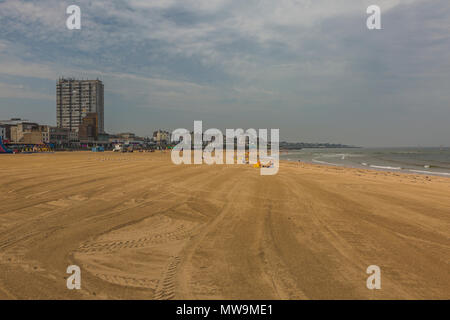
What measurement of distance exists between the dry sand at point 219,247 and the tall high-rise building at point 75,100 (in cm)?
16090

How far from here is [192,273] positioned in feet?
12.4

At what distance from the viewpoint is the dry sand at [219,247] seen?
3404 millimetres

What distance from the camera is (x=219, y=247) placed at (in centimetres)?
480

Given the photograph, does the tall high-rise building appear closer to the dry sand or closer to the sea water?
the sea water

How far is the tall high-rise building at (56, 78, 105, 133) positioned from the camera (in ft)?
489

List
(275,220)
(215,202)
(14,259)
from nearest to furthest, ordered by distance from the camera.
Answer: (14,259)
(275,220)
(215,202)

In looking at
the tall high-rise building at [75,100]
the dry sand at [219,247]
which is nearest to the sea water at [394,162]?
the dry sand at [219,247]

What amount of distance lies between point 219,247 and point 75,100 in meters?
173

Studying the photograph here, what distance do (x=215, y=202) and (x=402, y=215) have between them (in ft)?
18.6

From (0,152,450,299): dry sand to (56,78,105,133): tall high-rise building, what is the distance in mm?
160899

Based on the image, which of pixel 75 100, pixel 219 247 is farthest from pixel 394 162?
pixel 75 100

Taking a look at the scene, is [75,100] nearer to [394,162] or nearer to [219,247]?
[394,162]
